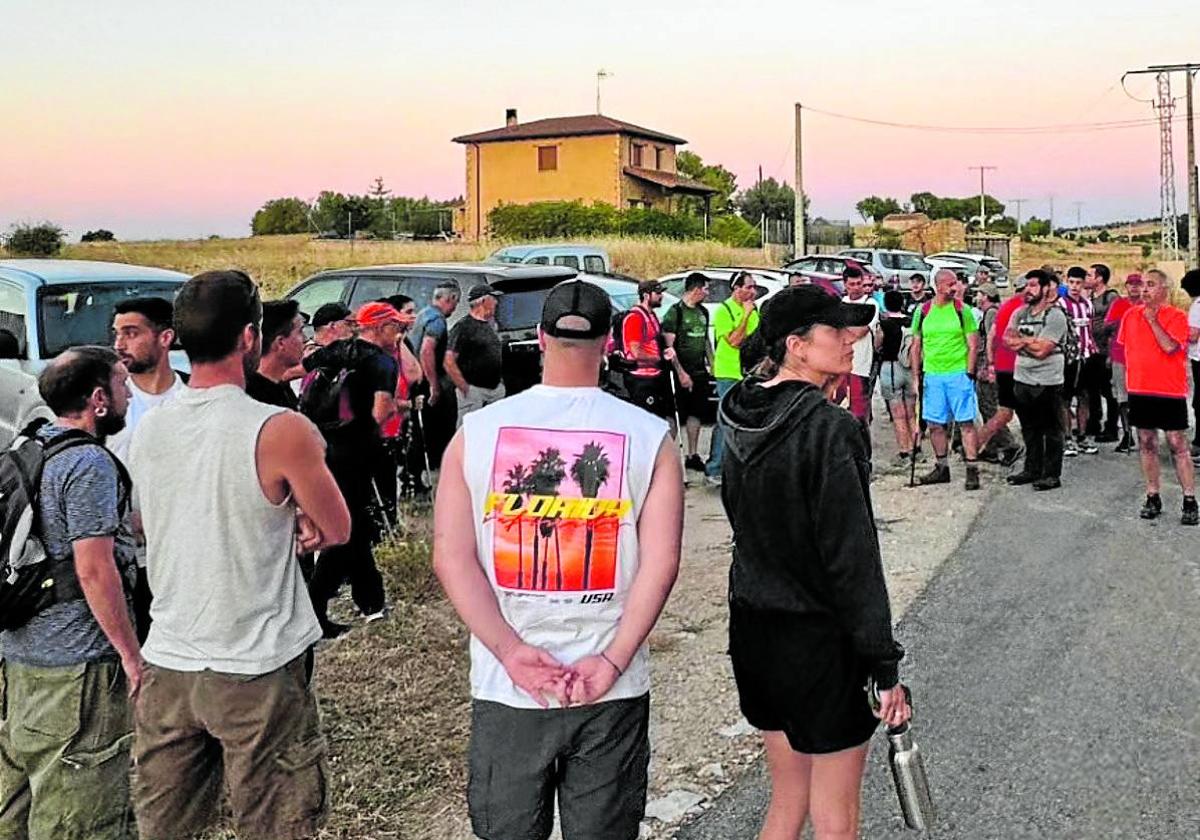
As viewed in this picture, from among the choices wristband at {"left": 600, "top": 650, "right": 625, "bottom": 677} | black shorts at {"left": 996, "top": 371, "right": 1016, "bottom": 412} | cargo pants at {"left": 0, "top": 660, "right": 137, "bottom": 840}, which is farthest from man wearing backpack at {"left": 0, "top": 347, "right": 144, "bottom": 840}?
black shorts at {"left": 996, "top": 371, "right": 1016, "bottom": 412}

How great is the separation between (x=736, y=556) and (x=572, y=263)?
70.7 feet

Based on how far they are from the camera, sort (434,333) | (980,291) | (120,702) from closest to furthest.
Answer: (120,702) → (434,333) → (980,291)

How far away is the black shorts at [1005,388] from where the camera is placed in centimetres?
1123

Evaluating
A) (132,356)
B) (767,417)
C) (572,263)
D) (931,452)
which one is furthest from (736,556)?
(572,263)

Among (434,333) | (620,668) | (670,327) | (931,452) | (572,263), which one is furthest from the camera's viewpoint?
(572,263)

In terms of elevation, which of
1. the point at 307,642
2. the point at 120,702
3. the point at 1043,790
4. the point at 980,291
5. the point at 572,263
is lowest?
the point at 1043,790

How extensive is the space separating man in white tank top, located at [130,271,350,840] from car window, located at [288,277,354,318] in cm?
883

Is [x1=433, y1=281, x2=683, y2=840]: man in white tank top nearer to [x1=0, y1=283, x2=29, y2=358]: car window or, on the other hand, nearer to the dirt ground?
the dirt ground

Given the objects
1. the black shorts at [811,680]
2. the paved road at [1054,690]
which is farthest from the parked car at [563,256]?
the black shorts at [811,680]

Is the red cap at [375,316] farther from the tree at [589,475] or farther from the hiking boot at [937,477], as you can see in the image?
the hiking boot at [937,477]

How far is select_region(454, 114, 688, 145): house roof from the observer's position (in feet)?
190

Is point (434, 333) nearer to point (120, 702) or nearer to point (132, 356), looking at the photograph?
point (132, 356)

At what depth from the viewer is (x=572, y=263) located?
81.0ft

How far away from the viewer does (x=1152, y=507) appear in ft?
30.0
